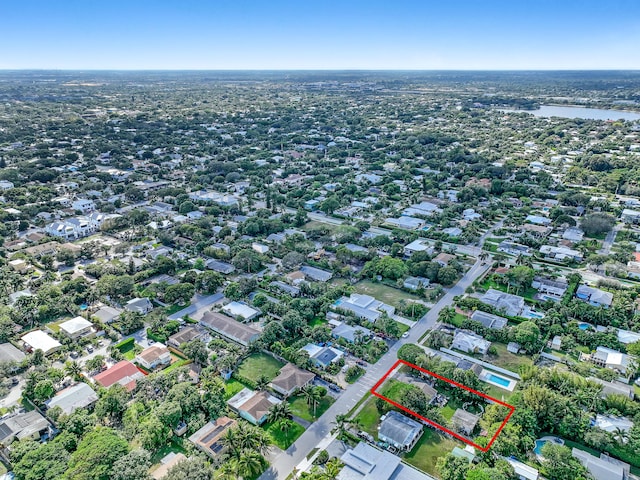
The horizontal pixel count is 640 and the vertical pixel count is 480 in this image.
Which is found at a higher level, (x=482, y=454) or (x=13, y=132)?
(x=13, y=132)

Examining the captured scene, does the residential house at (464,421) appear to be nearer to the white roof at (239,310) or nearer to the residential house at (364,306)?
the residential house at (364,306)

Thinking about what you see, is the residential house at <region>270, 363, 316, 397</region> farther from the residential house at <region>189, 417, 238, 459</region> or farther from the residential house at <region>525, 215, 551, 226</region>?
the residential house at <region>525, 215, 551, 226</region>

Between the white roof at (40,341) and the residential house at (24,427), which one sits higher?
the white roof at (40,341)

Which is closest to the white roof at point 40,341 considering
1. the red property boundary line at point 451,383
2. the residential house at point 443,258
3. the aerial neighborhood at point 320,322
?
Result: the aerial neighborhood at point 320,322

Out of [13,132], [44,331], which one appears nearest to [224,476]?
[44,331]

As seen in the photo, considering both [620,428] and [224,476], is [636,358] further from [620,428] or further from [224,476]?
[224,476]

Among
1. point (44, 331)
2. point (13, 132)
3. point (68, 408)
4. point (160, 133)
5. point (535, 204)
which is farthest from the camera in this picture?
point (160, 133)

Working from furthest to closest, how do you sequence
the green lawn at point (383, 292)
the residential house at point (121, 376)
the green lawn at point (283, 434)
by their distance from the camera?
the green lawn at point (383, 292), the residential house at point (121, 376), the green lawn at point (283, 434)
